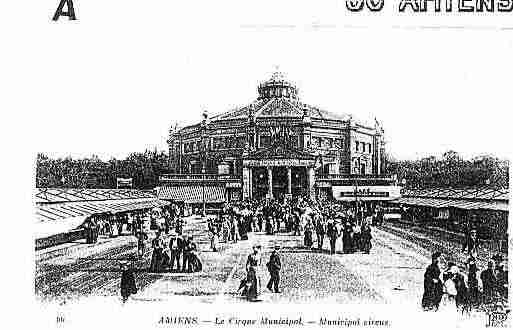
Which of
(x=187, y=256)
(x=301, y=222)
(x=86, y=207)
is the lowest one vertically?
(x=187, y=256)

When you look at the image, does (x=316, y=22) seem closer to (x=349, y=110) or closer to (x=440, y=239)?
(x=349, y=110)

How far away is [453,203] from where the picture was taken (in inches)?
592

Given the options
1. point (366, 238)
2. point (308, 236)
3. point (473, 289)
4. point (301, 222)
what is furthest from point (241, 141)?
point (473, 289)

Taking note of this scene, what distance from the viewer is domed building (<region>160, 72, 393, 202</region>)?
54.9ft

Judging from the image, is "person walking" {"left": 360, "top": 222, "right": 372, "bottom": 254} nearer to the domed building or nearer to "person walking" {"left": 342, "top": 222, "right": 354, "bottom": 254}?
"person walking" {"left": 342, "top": 222, "right": 354, "bottom": 254}

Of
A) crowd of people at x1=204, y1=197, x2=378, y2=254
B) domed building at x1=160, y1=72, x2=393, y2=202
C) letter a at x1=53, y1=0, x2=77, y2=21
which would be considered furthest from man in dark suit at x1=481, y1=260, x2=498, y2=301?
letter a at x1=53, y1=0, x2=77, y2=21

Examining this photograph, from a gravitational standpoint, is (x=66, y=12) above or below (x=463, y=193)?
above

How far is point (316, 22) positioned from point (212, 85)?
8.64 feet

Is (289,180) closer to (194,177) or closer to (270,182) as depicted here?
(270,182)

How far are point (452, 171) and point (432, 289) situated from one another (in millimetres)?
4881

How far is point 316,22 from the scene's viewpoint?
10.0 metres

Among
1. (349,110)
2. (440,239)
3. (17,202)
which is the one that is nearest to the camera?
(17,202)

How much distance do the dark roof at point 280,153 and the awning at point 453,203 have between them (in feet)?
13.4

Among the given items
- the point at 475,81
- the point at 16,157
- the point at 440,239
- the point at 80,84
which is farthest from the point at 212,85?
the point at 440,239
